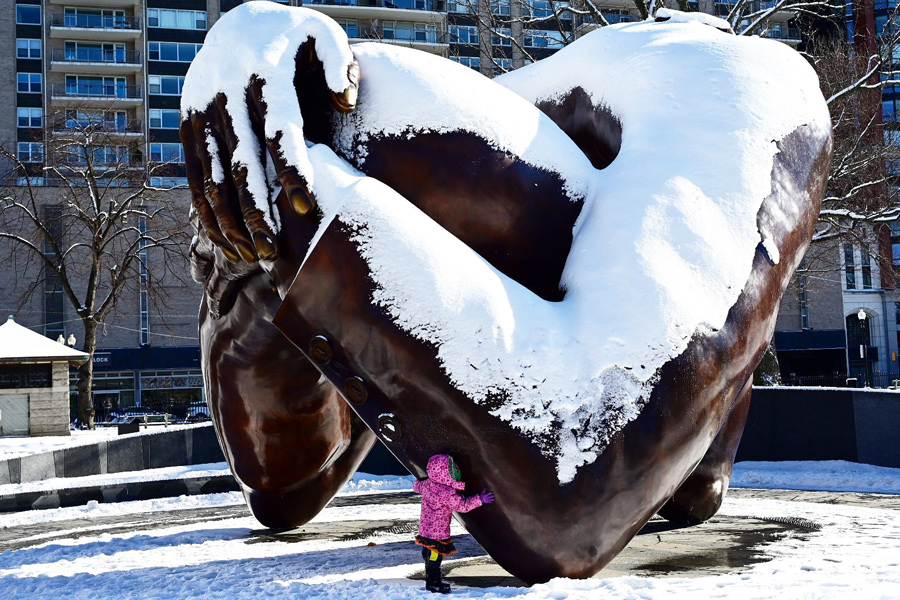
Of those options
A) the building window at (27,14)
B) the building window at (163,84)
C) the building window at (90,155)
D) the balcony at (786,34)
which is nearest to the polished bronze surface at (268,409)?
the building window at (90,155)

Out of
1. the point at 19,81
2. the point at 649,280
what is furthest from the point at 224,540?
the point at 19,81

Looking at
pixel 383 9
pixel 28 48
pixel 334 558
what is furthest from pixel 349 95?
pixel 28 48

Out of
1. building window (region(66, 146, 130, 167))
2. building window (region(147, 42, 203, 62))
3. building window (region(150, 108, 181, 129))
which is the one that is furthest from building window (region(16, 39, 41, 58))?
building window (region(66, 146, 130, 167))

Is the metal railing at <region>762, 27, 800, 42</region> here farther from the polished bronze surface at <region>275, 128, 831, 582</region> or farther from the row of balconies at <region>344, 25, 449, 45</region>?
the polished bronze surface at <region>275, 128, 831, 582</region>

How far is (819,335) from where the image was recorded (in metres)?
51.3

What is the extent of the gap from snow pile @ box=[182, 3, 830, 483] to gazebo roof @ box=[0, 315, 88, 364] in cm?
1981

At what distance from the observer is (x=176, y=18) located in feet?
167

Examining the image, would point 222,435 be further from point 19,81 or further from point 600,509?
point 19,81

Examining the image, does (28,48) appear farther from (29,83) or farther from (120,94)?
(120,94)

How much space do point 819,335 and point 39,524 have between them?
48.2m

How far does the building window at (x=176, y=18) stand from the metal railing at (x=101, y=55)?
77.7 inches

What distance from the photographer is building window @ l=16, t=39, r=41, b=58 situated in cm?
4966

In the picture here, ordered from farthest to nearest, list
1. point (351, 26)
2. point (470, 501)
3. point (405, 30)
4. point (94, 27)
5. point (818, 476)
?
point (405, 30) → point (351, 26) → point (94, 27) → point (818, 476) → point (470, 501)

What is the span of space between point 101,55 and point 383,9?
15410mm
